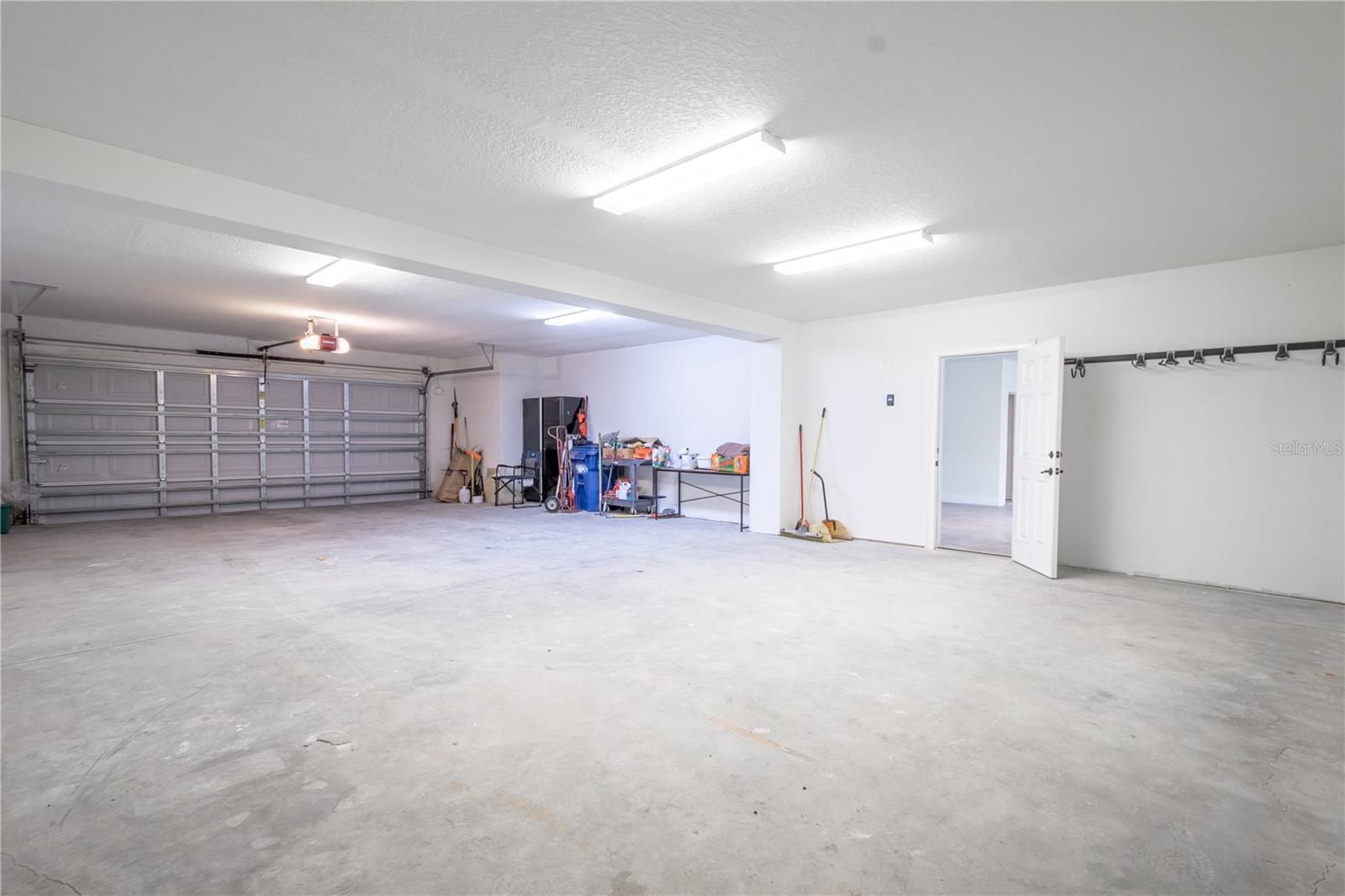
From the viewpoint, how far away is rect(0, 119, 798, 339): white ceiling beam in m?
2.93

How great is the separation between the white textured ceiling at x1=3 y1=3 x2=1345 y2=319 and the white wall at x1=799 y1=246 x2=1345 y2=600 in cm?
79

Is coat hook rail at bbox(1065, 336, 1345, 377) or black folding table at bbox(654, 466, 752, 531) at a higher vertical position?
coat hook rail at bbox(1065, 336, 1345, 377)

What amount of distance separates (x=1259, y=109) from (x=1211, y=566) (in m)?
3.90

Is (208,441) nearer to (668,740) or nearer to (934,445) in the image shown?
(668,740)

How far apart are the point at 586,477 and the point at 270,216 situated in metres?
6.79

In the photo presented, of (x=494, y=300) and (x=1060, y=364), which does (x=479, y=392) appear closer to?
(x=494, y=300)

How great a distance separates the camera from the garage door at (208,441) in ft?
27.5

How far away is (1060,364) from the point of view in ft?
17.1

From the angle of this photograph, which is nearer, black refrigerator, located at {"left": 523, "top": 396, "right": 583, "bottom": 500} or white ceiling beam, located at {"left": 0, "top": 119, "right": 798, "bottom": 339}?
white ceiling beam, located at {"left": 0, "top": 119, "right": 798, "bottom": 339}

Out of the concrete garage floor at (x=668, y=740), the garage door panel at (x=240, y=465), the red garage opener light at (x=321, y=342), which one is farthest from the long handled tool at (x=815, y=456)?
the garage door panel at (x=240, y=465)

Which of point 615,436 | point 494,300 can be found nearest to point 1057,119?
point 494,300

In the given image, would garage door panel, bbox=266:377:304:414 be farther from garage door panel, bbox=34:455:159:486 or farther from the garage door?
garage door panel, bbox=34:455:159:486

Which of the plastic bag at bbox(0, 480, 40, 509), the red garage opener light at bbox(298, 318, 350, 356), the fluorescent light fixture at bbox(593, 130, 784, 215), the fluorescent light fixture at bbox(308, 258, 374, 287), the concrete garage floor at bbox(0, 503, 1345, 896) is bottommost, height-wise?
the concrete garage floor at bbox(0, 503, 1345, 896)

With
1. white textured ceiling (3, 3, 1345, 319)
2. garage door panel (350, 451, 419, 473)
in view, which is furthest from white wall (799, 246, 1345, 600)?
garage door panel (350, 451, 419, 473)
